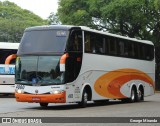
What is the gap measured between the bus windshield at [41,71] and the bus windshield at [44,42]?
318mm

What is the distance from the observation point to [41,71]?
2098cm

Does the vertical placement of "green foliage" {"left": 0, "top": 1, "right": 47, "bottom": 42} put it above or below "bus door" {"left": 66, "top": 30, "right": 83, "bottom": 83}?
above

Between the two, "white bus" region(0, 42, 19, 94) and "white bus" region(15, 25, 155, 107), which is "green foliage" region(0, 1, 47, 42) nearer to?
"white bus" region(0, 42, 19, 94)

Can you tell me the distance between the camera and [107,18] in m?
45.4

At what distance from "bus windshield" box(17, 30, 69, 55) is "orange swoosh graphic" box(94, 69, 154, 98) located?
12.1 feet

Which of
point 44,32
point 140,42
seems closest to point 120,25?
point 140,42

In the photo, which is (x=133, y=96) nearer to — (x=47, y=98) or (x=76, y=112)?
(x=47, y=98)

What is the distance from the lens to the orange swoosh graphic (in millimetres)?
24531

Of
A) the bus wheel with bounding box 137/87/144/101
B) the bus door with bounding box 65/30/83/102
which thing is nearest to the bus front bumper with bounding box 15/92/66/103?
the bus door with bounding box 65/30/83/102

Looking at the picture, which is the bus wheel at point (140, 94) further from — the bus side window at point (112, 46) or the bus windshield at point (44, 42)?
the bus windshield at point (44, 42)

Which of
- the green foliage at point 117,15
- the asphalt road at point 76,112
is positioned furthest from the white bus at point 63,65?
the green foliage at point 117,15

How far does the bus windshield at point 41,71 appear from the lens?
2089cm

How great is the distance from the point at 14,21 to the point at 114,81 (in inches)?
2183

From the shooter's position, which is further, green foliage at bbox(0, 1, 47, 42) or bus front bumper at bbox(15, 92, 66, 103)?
green foliage at bbox(0, 1, 47, 42)
